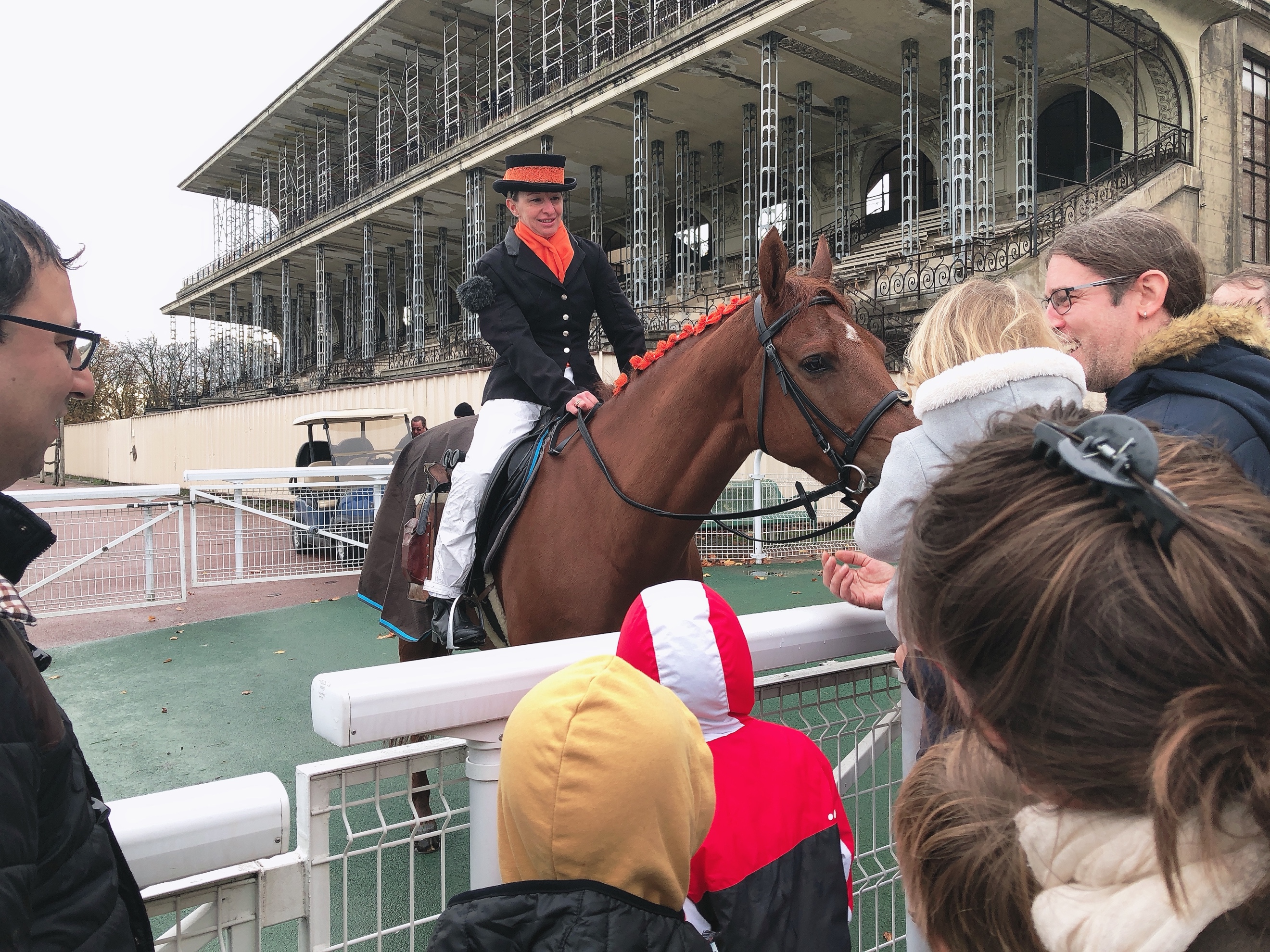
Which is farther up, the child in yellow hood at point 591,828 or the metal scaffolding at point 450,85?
the metal scaffolding at point 450,85

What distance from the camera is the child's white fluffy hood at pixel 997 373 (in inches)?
60.6

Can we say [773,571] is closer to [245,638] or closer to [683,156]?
[245,638]

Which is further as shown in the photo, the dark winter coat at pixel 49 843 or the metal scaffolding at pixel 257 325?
the metal scaffolding at pixel 257 325

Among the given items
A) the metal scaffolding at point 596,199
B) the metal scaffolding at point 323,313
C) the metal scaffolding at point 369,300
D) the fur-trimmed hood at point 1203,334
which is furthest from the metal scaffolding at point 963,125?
the metal scaffolding at point 323,313

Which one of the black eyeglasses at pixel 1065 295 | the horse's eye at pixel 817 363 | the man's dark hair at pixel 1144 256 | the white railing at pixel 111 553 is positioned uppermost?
the man's dark hair at pixel 1144 256

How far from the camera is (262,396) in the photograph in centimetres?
3675

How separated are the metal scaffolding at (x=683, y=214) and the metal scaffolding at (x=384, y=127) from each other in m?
11.9

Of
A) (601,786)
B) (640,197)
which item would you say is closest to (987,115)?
(640,197)

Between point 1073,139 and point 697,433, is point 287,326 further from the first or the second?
point 697,433

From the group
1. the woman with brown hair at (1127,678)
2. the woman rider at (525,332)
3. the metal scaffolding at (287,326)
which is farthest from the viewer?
the metal scaffolding at (287,326)

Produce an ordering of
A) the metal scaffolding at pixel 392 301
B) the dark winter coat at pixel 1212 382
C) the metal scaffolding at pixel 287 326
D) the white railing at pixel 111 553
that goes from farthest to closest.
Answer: the metal scaffolding at pixel 287 326 < the metal scaffolding at pixel 392 301 < the white railing at pixel 111 553 < the dark winter coat at pixel 1212 382

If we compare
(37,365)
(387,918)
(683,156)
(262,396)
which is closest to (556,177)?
(37,365)

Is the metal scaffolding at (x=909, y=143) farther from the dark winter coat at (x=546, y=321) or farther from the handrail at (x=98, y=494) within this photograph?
the handrail at (x=98, y=494)

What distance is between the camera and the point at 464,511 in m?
3.44
